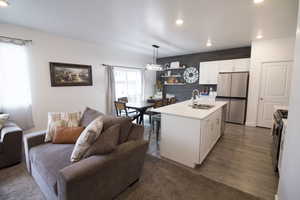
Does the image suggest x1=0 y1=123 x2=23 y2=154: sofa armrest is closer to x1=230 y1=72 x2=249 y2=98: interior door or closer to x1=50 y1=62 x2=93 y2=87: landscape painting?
x1=50 y1=62 x2=93 y2=87: landscape painting

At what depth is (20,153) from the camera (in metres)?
2.32

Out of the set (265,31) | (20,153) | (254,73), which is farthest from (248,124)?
(20,153)

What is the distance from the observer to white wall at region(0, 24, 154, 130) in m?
3.20

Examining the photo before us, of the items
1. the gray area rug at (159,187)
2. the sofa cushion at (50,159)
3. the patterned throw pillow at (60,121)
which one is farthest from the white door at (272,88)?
the sofa cushion at (50,159)

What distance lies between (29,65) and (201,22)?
3.80 m

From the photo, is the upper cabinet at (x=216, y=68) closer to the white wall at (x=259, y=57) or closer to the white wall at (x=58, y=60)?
the white wall at (x=259, y=57)

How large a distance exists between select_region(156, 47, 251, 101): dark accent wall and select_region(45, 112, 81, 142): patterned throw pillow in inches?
192

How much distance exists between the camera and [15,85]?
2939mm

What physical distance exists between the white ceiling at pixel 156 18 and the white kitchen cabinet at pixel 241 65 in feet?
3.01

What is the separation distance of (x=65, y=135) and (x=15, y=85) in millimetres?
2035

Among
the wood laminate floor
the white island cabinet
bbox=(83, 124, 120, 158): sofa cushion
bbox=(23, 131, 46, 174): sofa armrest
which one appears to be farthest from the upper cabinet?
bbox=(23, 131, 46, 174): sofa armrest

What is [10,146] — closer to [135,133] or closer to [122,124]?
[122,124]

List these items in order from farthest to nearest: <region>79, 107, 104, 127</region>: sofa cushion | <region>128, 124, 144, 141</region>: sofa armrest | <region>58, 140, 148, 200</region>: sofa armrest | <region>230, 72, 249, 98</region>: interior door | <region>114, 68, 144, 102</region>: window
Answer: <region>114, 68, 144, 102</region>: window, <region>230, 72, 249, 98</region>: interior door, <region>79, 107, 104, 127</region>: sofa cushion, <region>128, 124, 144, 141</region>: sofa armrest, <region>58, 140, 148, 200</region>: sofa armrest

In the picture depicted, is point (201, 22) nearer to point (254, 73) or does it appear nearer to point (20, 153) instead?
point (254, 73)
